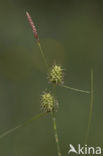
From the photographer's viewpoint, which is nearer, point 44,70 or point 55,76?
point 55,76

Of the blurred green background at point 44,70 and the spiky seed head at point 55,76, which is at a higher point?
the blurred green background at point 44,70

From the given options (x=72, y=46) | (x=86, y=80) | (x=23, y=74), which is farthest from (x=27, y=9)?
(x=86, y=80)

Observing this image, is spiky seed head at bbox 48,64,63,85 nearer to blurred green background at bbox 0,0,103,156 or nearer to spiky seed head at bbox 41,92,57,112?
spiky seed head at bbox 41,92,57,112

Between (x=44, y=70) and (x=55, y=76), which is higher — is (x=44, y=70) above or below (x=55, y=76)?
above

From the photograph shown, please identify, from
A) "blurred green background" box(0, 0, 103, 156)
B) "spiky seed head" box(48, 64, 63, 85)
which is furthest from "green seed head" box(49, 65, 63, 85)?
"blurred green background" box(0, 0, 103, 156)

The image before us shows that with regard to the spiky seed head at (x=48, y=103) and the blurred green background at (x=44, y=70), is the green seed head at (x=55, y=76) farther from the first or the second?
the blurred green background at (x=44, y=70)

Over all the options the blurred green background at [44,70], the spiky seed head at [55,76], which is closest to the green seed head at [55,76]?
the spiky seed head at [55,76]

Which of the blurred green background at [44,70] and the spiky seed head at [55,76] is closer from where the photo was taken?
the spiky seed head at [55,76]

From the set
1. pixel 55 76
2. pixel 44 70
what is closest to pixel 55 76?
pixel 55 76

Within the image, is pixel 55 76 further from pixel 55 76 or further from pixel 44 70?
pixel 44 70
